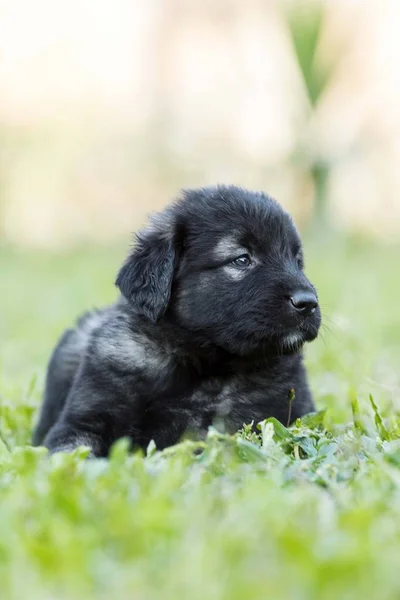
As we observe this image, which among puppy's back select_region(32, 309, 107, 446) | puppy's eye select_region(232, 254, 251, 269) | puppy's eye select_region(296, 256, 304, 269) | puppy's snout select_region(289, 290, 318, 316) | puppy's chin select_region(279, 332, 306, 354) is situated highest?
puppy's eye select_region(232, 254, 251, 269)

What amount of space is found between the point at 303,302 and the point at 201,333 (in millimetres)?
439

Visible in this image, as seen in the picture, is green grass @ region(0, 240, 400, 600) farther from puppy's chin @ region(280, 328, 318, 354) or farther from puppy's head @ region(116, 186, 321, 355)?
puppy's head @ region(116, 186, 321, 355)

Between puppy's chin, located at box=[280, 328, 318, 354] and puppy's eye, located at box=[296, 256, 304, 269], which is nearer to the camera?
puppy's chin, located at box=[280, 328, 318, 354]

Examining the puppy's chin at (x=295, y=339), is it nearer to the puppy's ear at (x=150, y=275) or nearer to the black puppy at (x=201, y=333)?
the black puppy at (x=201, y=333)

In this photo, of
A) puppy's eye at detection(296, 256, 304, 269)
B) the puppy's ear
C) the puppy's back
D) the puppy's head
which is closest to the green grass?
the puppy's head

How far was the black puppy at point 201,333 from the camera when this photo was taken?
349 cm

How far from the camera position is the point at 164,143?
1664 centimetres

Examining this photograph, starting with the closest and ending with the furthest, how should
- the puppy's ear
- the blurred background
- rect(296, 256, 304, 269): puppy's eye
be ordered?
the puppy's ear < rect(296, 256, 304, 269): puppy's eye < the blurred background

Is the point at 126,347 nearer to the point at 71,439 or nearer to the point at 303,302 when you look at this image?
the point at 71,439

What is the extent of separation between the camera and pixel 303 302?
3.43 m

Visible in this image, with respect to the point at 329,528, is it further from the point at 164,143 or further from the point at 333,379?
the point at 164,143

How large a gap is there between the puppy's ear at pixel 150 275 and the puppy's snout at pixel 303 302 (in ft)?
1.72

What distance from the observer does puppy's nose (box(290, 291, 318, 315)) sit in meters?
3.43

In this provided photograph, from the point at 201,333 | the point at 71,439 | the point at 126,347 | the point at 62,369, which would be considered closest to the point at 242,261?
the point at 201,333
